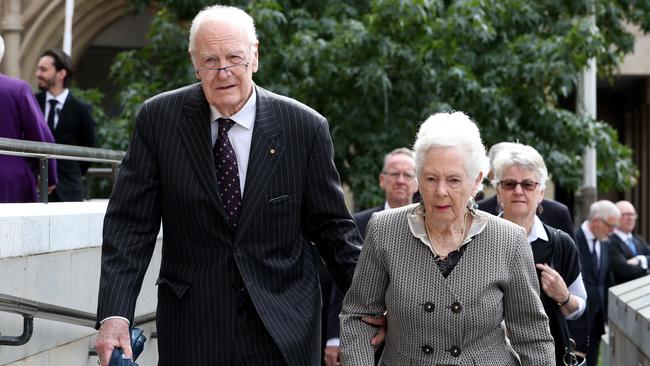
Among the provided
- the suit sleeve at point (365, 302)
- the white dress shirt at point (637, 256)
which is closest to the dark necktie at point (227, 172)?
the suit sleeve at point (365, 302)

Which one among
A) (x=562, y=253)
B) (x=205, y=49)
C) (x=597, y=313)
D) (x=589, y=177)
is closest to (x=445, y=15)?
(x=597, y=313)

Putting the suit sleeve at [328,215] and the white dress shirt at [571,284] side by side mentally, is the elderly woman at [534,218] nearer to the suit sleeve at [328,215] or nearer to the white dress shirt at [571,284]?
the white dress shirt at [571,284]

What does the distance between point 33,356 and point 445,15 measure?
870cm

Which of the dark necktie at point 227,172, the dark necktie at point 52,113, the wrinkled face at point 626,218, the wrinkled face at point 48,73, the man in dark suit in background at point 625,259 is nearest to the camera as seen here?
the dark necktie at point 227,172

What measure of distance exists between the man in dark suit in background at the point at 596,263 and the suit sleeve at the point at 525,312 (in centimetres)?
615

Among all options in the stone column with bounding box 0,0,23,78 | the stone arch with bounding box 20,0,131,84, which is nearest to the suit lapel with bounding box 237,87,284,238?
the stone arch with bounding box 20,0,131,84

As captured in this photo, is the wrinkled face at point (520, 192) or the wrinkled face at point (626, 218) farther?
the wrinkled face at point (626, 218)

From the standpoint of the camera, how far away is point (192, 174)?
4.94m

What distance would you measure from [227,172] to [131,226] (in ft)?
1.31

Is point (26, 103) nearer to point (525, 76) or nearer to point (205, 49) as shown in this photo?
point (205, 49)

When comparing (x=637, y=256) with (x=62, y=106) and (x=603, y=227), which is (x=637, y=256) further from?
(x=62, y=106)

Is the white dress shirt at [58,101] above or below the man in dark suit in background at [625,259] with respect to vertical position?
above

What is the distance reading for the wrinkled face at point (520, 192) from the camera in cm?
621

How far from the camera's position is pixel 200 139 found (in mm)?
4992
